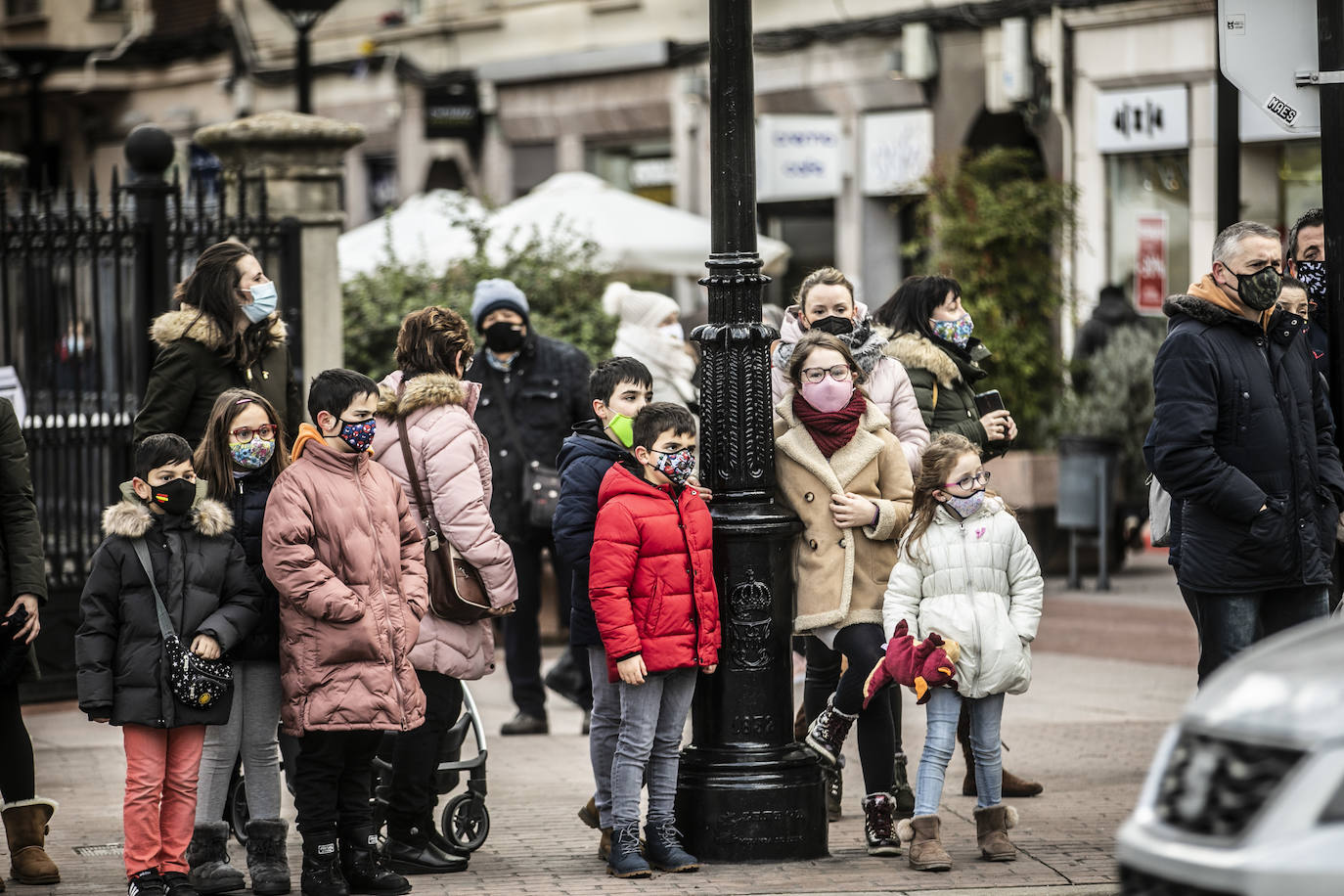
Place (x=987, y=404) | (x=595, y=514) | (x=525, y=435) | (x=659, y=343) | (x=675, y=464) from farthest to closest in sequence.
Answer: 1. (x=659, y=343)
2. (x=525, y=435)
3. (x=987, y=404)
4. (x=595, y=514)
5. (x=675, y=464)

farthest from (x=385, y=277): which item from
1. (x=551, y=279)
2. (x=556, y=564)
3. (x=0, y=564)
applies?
(x=0, y=564)

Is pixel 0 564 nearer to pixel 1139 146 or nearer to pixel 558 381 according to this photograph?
pixel 558 381

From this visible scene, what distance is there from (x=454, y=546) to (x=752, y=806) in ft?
4.37

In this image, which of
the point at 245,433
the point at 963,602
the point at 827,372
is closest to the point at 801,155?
the point at 827,372

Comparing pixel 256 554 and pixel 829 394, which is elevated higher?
pixel 829 394

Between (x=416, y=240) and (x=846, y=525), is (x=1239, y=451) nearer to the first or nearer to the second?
(x=846, y=525)

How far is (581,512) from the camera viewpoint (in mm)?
7113

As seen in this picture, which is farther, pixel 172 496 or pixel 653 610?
pixel 653 610

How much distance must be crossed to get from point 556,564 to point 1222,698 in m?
6.24

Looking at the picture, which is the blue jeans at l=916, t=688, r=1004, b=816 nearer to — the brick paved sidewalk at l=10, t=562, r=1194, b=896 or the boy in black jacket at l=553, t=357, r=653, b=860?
the brick paved sidewalk at l=10, t=562, r=1194, b=896

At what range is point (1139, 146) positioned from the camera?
20.3 metres

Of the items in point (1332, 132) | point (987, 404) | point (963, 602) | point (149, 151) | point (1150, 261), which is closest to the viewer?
point (963, 602)

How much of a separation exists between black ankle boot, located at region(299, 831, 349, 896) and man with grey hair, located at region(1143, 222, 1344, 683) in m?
2.96

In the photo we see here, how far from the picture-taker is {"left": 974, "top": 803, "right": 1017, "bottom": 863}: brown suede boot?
23.2 ft
